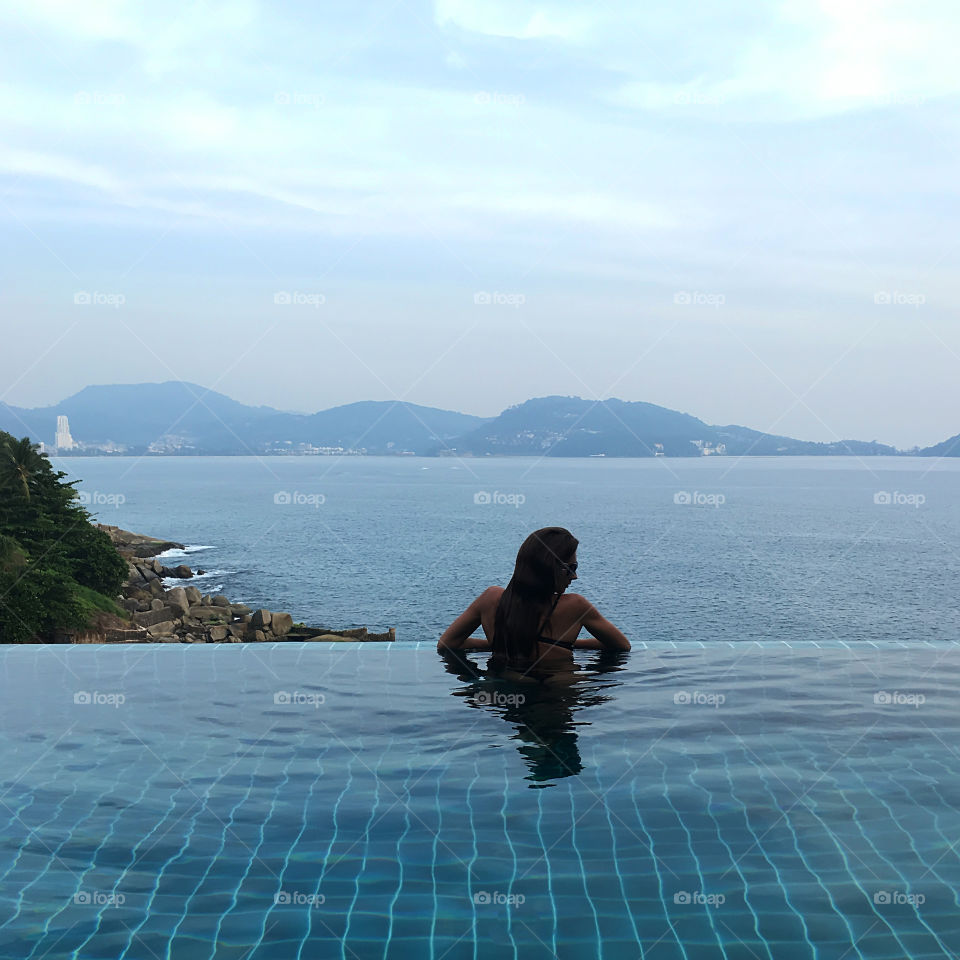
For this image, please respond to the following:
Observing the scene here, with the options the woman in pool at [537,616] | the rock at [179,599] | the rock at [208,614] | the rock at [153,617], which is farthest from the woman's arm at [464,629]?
the rock at [179,599]

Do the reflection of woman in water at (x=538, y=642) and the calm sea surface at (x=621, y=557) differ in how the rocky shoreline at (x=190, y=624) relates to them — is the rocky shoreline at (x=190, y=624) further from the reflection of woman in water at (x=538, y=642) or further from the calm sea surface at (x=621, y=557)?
the reflection of woman in water at (x=538, y=642)

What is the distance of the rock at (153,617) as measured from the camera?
28.5m

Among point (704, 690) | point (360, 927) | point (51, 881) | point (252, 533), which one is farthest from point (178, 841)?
point (252, 533)

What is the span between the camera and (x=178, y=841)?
4.46 m

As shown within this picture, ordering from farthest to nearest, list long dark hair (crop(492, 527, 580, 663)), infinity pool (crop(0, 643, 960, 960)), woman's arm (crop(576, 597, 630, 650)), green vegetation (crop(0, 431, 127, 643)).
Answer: green vegetation (crop(0, 431, 127, 643))
woman's arm (crop(576, 597, 630, 650))
long dark hair (crop(492, 527, 580, 663))
infinity pool (crop(0, 643, 960, 960))

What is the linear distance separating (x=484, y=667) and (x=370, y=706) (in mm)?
1213

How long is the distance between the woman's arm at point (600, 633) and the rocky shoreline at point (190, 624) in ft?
46.8

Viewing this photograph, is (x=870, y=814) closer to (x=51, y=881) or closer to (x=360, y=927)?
(x=360, y=927)

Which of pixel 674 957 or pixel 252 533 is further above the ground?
pixel 674 957

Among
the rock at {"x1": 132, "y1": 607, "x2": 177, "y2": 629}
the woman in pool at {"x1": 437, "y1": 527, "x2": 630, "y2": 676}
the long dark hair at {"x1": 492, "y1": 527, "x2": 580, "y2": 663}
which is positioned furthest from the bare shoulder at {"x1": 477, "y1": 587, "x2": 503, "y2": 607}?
the rock at {"x1": 132, "y1": 607, "x2": 177, "y2": 629}

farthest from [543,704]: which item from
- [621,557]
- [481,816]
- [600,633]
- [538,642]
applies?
[621,557]

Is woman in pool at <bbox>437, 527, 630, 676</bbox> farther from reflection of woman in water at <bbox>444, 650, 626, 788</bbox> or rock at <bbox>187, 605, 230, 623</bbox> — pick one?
rock at <bbox>187, 605, 230, 623</bbox>

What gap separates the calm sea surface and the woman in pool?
17.2 m

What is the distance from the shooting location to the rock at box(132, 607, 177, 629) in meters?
28.5
